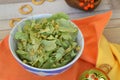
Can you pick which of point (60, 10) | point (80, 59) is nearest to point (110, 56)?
point (80, 59)

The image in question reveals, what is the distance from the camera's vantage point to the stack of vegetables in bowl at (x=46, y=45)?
1.81ft

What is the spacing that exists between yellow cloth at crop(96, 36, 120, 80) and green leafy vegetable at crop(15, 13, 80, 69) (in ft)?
0.25

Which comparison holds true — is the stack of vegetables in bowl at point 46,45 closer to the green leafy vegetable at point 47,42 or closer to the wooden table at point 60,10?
the green leafy vegetable at point 47,42

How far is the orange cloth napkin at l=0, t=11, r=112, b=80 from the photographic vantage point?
606 millimetres

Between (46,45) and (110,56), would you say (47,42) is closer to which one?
(46,45)

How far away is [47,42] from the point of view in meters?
0.55

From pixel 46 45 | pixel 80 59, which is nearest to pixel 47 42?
pixel 46 45

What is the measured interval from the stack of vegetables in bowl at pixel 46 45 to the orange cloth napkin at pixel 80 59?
47mm

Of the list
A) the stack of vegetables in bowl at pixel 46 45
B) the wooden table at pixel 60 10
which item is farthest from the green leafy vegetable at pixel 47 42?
the wooden table at pixel 60 10

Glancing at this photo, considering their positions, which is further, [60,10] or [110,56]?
[60,10]

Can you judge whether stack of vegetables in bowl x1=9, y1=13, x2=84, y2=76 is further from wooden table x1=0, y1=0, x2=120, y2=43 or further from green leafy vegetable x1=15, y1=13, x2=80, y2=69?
wooden table x1=0, y1=0, x2=120, y2=43

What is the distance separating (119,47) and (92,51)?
2.7 inches

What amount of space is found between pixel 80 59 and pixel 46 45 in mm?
116

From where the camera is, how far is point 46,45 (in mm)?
558
